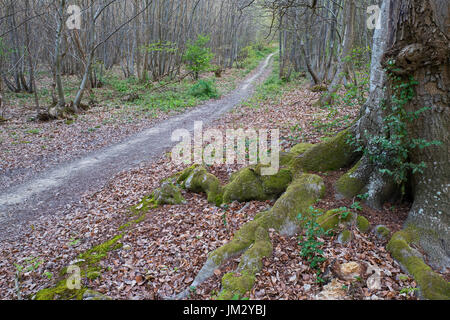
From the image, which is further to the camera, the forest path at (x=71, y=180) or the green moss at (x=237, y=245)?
the forest path at (x=71, y=180)

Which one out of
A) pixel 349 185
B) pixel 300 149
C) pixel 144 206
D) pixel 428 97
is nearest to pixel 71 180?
pixel 144 206

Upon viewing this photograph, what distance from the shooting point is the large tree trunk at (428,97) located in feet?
10.9

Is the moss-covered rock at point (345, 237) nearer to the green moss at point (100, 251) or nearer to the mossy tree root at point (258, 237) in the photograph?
the mossy tree root at point (258, 237)

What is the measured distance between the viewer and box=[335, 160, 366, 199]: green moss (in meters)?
4.47

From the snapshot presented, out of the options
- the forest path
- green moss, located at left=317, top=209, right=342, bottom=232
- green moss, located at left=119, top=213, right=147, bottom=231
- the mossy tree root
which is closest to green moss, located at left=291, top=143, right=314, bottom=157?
the mossy tree root

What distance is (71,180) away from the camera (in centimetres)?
849

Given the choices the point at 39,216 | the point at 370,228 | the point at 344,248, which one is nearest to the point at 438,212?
the point at 370,228

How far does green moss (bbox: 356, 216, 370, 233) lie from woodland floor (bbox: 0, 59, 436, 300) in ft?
0.31

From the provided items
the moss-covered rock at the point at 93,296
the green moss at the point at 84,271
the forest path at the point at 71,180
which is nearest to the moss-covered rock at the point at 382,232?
the moss-covered rock at the point at 93,296

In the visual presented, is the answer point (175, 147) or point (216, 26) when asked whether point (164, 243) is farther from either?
point (216, 26)

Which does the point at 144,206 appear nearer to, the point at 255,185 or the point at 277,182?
the point at 255,185

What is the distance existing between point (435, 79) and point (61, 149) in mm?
11900

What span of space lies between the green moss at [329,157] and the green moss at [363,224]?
1391 mm

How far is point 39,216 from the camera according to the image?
6.70 m
